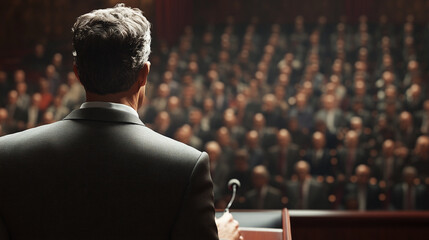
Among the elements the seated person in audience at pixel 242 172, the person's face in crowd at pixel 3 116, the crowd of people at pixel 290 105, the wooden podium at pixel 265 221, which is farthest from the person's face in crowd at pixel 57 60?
the wooden podium at pixel 265 221

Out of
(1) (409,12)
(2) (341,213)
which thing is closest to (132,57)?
(2) (341,213)

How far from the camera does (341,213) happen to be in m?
4.32

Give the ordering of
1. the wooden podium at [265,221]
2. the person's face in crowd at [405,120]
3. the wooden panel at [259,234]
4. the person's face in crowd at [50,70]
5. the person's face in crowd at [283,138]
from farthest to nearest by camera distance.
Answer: the person's face in crowd at [50,70]
the person's face in crowd at [283,138]
the person's face in crowd at [405,120]
the wooden podium at [265,221]
the wooden panel at [259,234]

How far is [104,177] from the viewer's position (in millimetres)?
985

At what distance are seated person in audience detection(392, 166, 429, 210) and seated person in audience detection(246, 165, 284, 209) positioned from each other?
1.17 m

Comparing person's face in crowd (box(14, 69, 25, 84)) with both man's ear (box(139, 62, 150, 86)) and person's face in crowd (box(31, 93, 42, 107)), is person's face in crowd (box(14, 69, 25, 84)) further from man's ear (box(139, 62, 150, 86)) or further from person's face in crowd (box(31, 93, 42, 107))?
man's ear (box(139, 62, 150, 86))

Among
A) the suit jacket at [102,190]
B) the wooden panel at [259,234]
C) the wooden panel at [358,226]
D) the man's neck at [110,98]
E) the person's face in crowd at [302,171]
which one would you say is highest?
the man's neck at [110,98]

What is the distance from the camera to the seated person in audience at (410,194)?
17.3ft

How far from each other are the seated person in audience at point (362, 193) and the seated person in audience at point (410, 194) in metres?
0.19

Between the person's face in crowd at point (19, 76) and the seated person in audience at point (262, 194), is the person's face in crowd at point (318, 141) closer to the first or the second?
the seated person in audience at point (262, 194)

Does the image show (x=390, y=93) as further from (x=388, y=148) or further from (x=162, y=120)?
(x=162, y=120)

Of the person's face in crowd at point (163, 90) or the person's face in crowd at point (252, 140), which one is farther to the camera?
the person's face in crowd at point (163, 90)

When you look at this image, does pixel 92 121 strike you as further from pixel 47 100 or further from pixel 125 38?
pixel 47 100

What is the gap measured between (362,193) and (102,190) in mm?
4720
